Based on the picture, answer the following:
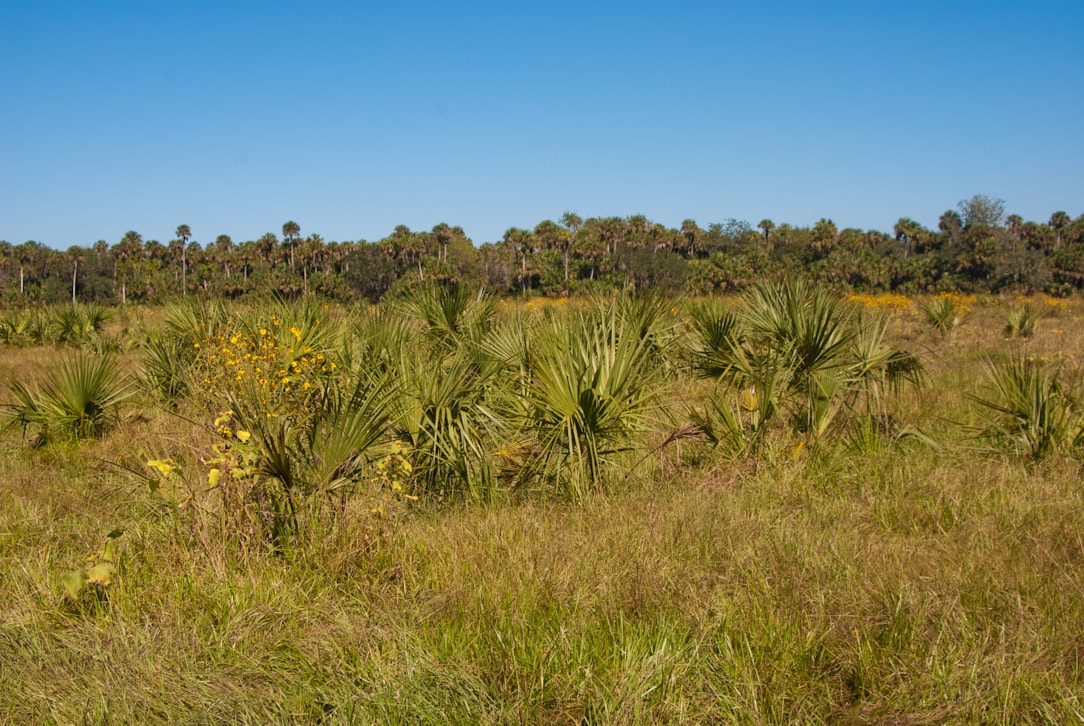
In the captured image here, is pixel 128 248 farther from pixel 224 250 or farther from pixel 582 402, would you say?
pixel 582 402


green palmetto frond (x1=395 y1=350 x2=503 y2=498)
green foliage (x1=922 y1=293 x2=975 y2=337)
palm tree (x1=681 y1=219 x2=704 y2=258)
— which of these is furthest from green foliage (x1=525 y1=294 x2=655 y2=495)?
palm tree (x1=681 y1=219 x2=704 y2=258)

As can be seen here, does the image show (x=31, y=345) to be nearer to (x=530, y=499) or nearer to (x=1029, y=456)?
(x=530, y=499)

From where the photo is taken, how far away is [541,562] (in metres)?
4.16

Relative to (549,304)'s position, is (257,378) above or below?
below

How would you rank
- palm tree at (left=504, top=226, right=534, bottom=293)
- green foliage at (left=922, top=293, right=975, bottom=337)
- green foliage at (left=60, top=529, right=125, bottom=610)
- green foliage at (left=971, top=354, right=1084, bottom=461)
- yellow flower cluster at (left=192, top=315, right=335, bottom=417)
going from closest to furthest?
green foliage at (left=60, top=529, right=125, bottom=610) < yellow flower cluster at (left=192, top=315, right=335, bottom=417) < green foliage at (left=971, top=354, right=1084, bottom=461) < green foliage at (left=922, top=293, right=975, bottom=337) < palm tree at (left=504, top=226, right=534, bottom=293)

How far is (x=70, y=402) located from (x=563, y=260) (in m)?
65.9

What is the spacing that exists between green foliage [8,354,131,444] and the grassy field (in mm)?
1420

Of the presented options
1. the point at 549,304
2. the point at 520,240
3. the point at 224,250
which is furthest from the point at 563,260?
the point at 549,304

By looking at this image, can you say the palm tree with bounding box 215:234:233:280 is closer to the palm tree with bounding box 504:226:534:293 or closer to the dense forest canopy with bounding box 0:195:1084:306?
the dense forest canopy with bounding box 0:195:1084:306

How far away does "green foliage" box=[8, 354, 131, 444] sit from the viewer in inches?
355

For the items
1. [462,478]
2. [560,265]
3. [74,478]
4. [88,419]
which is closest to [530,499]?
[462,478]

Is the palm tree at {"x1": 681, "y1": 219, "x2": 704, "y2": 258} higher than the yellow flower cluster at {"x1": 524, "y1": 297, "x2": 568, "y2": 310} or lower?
higher

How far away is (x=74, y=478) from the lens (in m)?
7.08

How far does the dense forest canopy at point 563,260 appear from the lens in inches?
2008
